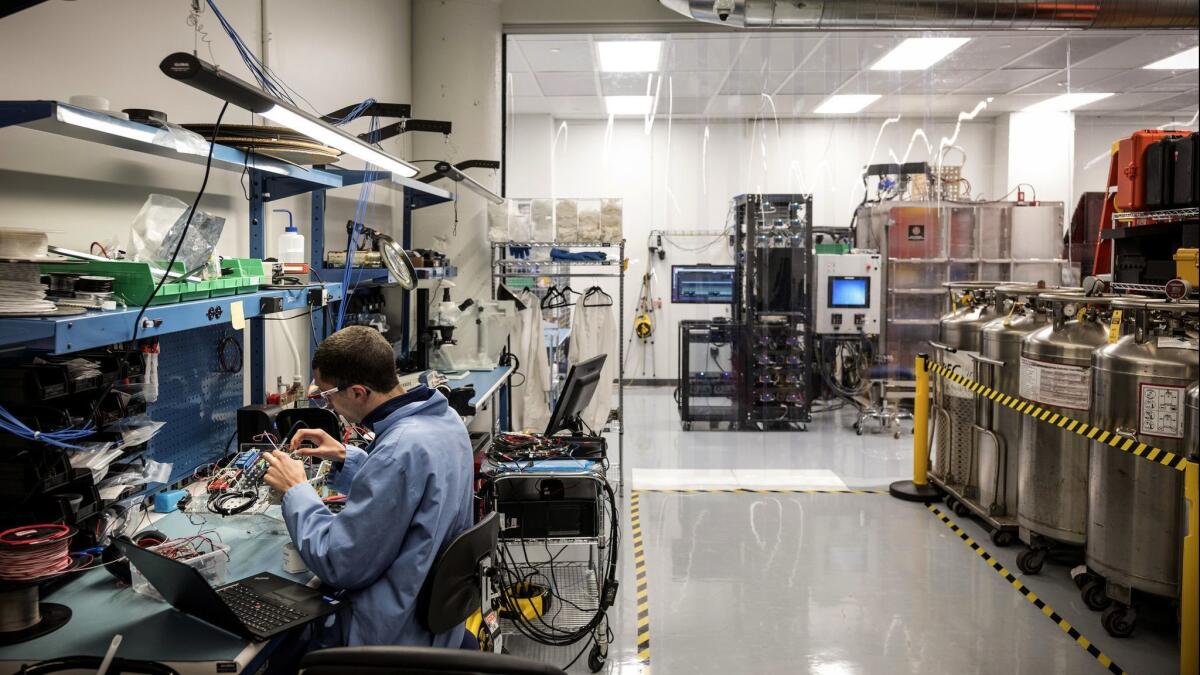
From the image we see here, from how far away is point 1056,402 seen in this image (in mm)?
4023

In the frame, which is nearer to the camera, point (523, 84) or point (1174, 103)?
point (523, 84)

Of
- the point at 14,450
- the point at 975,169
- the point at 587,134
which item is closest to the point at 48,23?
the point at 14,450

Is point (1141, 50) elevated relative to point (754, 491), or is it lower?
elevated

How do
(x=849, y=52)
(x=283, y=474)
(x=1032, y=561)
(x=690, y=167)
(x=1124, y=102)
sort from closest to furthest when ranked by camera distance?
(x=283, y=474) → (x=1032, y=561) → (x=849, y=52) → (x=1124, y=102) → (x=690, y=167)

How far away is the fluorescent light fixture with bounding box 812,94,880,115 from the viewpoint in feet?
30.8

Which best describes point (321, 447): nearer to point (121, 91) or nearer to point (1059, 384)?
point (121, 91)

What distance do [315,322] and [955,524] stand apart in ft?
12.9

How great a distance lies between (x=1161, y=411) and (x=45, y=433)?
3.79 meters

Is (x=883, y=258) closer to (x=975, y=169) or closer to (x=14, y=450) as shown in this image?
(x=975, y=169)

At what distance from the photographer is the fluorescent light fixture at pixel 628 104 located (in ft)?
31.9

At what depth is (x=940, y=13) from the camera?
5691mm

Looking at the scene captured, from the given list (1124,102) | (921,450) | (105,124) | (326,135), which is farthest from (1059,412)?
(1124,102)

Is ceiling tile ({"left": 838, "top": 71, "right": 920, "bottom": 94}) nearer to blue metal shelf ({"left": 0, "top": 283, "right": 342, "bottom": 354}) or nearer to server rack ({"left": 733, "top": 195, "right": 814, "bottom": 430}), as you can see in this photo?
server rack ({"left": 733, "top": 195, "right": 814, "bottom": 430})

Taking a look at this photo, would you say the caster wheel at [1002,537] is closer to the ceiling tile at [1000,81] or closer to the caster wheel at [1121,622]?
the caster wheel at [1121,622]
